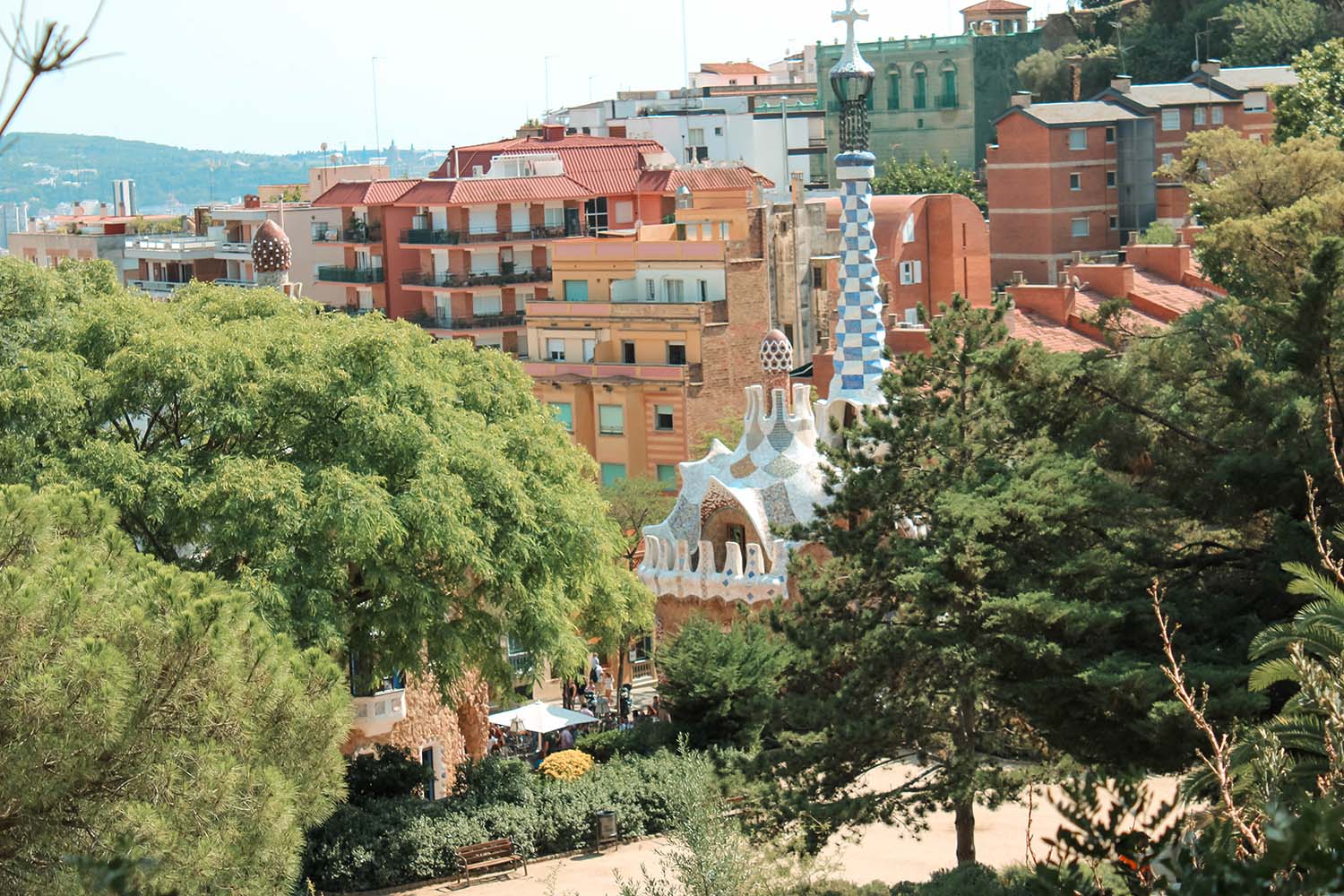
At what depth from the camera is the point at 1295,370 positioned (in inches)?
782

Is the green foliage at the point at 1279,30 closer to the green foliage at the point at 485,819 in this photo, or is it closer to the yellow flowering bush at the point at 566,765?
the yellow flowering bush at the point at 566,765

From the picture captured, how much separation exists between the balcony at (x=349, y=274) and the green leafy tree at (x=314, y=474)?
36305mm

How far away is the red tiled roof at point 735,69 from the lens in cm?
10738

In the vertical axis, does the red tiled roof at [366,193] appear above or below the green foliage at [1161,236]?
above

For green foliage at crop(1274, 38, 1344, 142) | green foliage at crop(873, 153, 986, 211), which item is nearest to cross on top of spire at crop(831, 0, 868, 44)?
green foliage at crop(1274, 38, 1344, 142)

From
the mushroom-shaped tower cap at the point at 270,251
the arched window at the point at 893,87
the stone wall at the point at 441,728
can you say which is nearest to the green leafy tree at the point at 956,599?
the stone wall at the point at 441,728

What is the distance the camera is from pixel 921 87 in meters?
92.9

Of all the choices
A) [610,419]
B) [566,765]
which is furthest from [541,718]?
[610,419]

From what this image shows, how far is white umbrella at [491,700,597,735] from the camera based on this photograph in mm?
31516

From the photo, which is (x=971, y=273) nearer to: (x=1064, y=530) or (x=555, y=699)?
(x=555, y=699)

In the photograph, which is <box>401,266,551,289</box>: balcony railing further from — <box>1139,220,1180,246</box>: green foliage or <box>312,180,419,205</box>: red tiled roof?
<box>1139,220,1180,246</box>: green foliage

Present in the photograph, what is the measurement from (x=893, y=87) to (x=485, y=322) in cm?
3734

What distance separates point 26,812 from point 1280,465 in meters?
11.4

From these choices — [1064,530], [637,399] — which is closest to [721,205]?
[637,399]
